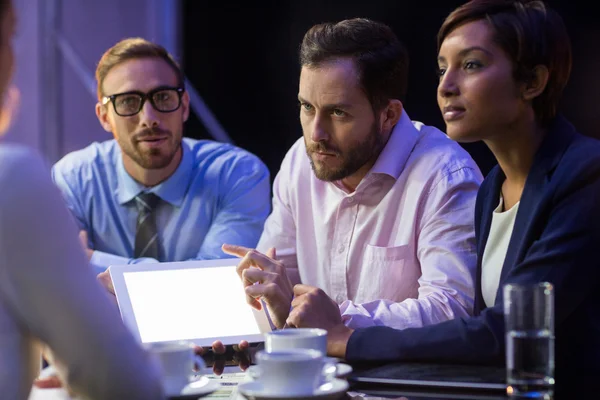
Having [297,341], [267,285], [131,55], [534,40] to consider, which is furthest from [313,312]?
[131,55]

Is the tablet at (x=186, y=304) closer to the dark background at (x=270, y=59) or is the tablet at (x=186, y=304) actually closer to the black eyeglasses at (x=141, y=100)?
the black eyeglasses at (x=141, y=100)

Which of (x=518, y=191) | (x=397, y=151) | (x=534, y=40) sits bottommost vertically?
(x=518, y=191)

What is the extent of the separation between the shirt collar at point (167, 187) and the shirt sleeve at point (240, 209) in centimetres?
14

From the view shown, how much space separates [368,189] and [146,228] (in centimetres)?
100

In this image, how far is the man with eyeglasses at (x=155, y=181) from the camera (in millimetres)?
2906

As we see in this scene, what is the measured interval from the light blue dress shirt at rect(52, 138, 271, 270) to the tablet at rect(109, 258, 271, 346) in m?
0.98

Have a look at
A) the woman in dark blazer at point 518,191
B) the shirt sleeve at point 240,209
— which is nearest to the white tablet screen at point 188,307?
the woman in dark blazer at point 518,191

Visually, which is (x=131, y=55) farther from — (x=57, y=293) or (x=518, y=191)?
(x=57, y=293)

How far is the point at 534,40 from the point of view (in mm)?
1789

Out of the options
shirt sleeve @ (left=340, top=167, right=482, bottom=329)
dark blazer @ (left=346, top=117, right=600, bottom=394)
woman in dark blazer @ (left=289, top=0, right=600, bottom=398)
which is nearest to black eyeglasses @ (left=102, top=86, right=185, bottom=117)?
shirt sleeve @ (left=340, top=167, right=482, bottom=329)

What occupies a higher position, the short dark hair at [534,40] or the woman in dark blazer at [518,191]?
the short dark hair at [534,40]

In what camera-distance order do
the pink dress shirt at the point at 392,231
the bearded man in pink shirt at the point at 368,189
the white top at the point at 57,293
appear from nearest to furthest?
the white top at the point at 57,293
the pink dress shirt at the point at 392,231
the bearded man in pink shirt at the point at 368,189

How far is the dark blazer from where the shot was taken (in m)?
1.59

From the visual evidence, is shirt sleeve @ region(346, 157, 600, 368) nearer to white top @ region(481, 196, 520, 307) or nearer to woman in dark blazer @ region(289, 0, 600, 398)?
woman in dark blazer @ region(289, 0, 600, 398)
